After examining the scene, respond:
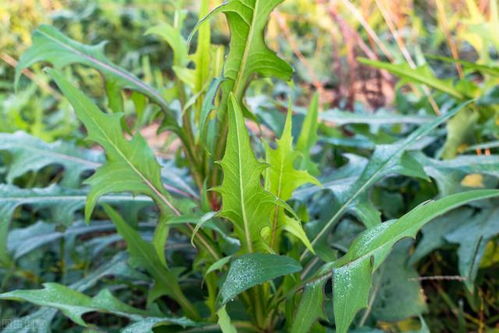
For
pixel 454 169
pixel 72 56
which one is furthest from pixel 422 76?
pixel 72 56

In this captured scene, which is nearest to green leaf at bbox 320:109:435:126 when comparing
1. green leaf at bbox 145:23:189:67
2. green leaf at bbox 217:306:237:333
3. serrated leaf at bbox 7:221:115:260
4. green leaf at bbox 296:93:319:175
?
green leaf at bbox 296:93:319:175

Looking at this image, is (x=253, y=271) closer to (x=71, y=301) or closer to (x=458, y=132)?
(x=71, y=301)

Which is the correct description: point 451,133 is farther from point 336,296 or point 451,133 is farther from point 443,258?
point 336,296

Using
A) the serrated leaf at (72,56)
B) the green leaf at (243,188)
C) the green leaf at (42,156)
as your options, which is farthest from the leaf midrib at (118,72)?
the green leaf at (243,188)

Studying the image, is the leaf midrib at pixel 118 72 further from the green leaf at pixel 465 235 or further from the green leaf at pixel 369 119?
the green leaf at pixel 465 235

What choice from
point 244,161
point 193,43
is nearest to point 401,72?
point 244,161

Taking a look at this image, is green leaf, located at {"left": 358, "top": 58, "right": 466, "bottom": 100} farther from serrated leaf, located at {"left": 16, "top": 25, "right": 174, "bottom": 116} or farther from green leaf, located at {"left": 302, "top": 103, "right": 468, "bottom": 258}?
serrated leaf, located at {"left": 16, "top": 25, "right": 174, "bottom": 116}

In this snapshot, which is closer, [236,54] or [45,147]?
[236,54]
